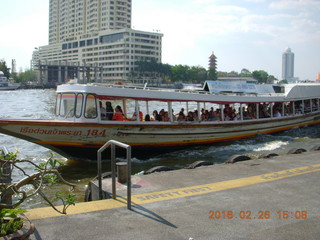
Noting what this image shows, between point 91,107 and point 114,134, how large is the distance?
4.28ft

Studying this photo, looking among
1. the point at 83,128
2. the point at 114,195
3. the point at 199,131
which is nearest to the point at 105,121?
the point at 83,128

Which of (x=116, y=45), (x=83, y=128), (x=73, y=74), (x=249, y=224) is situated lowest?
(x=249, y=224)

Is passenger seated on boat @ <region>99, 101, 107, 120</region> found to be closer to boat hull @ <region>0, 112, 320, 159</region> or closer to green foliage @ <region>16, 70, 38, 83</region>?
boat hull @ <region>0, 112, 320, 159</region>

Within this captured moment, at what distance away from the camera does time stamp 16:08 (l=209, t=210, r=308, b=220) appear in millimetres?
5707

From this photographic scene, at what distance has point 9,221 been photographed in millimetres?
4121

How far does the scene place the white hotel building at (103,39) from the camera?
435 feet

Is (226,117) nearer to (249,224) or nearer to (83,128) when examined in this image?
(83,128)

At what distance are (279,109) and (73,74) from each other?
127m

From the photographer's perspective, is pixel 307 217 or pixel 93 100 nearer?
pixel 307 217

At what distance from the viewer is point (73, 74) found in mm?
140000

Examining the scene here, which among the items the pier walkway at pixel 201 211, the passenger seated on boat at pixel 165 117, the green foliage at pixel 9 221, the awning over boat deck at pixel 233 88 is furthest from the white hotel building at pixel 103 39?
the green foliage at pixel 9 221

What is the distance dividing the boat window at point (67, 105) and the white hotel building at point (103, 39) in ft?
392

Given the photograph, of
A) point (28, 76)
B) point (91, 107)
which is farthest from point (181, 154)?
point (28, 76)

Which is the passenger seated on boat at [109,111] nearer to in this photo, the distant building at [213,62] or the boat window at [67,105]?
the boat window at [67,105]
